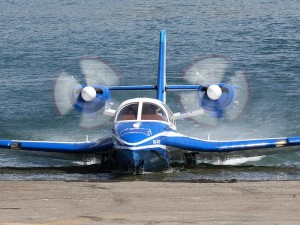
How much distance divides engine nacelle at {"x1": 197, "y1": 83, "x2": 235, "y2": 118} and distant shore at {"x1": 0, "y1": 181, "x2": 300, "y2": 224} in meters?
6.97

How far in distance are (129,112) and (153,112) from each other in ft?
2.52

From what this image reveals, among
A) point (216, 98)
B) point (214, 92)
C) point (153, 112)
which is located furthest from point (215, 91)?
point (153, 112)

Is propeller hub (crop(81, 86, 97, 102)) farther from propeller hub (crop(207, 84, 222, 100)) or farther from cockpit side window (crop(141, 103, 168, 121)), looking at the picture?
propeller hub (crop(207, 84, 222, 100))

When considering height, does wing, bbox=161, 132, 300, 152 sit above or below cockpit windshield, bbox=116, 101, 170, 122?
below

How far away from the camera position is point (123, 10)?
68.3 metres

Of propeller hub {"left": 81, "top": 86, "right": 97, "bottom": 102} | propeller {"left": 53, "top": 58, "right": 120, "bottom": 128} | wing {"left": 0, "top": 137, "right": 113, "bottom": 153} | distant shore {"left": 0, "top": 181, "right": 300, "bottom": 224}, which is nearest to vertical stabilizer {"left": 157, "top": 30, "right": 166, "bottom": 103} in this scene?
propeller {"left": 53, "top": 58, "right": 120, "bottom": 128}

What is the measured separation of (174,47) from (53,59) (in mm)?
8054

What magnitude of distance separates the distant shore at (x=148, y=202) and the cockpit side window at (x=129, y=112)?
3.16 metres

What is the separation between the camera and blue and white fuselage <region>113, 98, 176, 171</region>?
2464 centimetres

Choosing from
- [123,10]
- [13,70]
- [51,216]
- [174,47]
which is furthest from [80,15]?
[51,216]

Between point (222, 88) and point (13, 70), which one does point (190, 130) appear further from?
point (13, 70)

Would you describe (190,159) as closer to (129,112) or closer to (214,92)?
(214,92)

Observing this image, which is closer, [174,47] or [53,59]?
[53,59]

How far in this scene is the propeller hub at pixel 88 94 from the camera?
1156 inches
